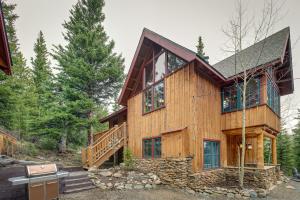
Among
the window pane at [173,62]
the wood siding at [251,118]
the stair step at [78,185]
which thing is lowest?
the stair step at [78,185]

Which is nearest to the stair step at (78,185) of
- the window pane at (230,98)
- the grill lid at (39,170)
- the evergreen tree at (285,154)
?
the grill lid at (39,170)

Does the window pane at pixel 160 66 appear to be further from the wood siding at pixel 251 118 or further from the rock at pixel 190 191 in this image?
the rock at pixel 190 191

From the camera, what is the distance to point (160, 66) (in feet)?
39.2

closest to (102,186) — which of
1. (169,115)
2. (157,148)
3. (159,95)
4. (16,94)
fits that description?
(157,148)

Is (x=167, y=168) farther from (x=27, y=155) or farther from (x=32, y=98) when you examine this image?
(x=32, y=98)

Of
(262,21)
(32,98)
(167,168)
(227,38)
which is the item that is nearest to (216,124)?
(167,168)

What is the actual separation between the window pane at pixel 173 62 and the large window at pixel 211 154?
4312 millimetres

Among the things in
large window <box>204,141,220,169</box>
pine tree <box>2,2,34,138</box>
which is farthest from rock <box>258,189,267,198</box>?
pine tree <box>2,2,34,138</box>

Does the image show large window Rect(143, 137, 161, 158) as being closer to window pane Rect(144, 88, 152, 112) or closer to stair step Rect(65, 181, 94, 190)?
window pane Rect(144, 88, 152, 112)

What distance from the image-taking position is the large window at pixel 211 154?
962cm

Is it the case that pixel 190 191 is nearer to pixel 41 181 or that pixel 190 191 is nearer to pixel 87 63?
pixel 41 181

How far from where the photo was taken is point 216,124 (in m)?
10.6

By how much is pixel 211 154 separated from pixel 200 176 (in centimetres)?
157

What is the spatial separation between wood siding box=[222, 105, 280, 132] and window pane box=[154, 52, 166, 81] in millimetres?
4384
